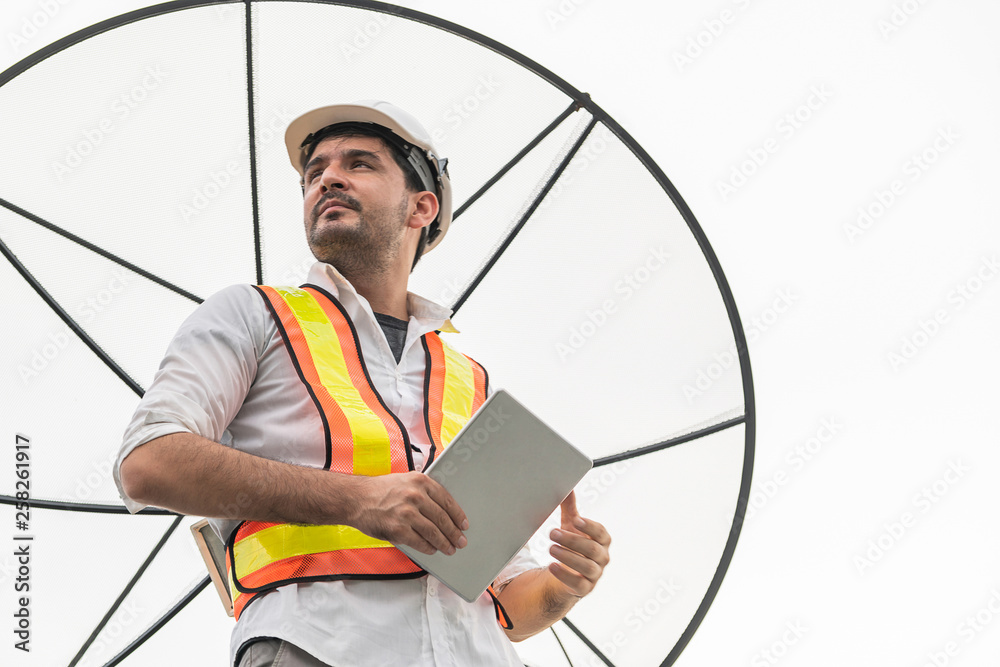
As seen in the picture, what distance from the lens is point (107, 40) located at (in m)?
2.90

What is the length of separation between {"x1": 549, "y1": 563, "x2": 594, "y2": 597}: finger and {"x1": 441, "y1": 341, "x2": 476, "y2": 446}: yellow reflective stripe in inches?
18.0

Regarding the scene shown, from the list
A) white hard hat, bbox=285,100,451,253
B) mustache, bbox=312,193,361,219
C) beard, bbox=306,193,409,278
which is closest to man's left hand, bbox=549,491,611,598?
beard, bbox=306,193,409,278

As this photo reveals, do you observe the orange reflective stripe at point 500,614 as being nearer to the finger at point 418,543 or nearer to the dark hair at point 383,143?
the finger at point 418,543

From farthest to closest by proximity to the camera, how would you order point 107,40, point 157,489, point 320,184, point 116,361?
point 116,361 < point 107,40 < point 320,184 < point 157,489

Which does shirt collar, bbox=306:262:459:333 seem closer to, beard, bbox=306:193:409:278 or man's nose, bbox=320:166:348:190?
beard, bbox=306:193:409:278

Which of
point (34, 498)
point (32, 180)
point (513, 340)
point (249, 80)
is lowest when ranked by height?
point (34, 498)

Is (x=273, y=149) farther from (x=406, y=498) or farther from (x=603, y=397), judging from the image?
(x=406, y=498)

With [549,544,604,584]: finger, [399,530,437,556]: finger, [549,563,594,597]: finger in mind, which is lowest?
[549,563,594,597]: finger

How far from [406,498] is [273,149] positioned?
6.74ft

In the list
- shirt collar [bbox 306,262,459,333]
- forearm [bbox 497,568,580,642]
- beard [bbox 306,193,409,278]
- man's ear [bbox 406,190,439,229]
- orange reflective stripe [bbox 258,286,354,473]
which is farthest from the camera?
man's ear [bbox 406,190,439,229]

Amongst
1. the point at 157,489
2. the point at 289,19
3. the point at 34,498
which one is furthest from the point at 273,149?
the point at 157,489

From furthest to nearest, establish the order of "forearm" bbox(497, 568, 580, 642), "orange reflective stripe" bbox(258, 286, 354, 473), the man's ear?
the man's ear → "forearm" bbox(497, 568, 580, 642) → "orange reflective stripe" bbox(258, 286, 354, 473)

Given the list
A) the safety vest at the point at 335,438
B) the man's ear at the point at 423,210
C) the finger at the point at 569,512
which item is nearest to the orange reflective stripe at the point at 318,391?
the safety vest at the point at 335,438

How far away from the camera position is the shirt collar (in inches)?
96.0
